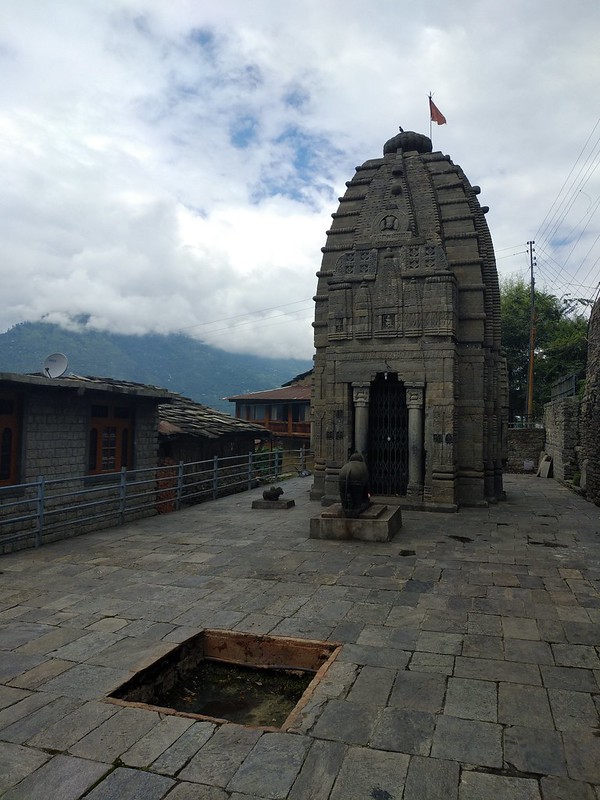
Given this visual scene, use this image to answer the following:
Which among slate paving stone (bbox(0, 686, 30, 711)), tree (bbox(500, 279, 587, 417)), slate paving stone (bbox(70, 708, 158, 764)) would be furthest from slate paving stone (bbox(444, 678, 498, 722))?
tree (bbox(500, 279, 587, 417))

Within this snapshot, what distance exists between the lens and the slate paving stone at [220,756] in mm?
3096

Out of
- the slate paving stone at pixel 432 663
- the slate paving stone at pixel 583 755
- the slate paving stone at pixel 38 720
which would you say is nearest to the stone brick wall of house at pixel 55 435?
the slate paving stone at pixel 38 720

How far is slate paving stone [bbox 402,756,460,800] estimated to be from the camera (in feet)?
9.59

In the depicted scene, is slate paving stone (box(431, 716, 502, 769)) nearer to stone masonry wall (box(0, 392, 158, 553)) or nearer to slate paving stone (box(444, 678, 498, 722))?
slate paving stone (box(444, 678, 498, 722))

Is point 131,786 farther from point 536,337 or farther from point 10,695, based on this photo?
point 536,337

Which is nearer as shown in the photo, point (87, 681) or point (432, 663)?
point (87, 681)

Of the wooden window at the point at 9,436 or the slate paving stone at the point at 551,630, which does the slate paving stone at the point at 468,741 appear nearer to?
the slate paving stone at the point at 551,630

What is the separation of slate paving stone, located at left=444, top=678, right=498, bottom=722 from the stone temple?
26.8 feet

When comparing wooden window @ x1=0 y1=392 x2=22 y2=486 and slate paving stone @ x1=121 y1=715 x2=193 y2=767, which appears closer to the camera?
slate paving stone @ x1=121 y1=715 x2=193 y2=767

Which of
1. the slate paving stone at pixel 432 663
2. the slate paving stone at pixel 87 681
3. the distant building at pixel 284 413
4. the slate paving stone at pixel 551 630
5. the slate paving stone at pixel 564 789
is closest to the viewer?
the slate paving stone at pixel 564 789

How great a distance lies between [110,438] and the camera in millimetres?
12984

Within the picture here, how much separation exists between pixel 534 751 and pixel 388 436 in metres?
10.2

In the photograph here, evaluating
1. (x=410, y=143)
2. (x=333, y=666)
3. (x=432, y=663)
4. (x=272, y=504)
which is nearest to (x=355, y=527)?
(x=272, y=504)

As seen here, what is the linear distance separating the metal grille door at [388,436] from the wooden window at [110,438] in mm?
6033
